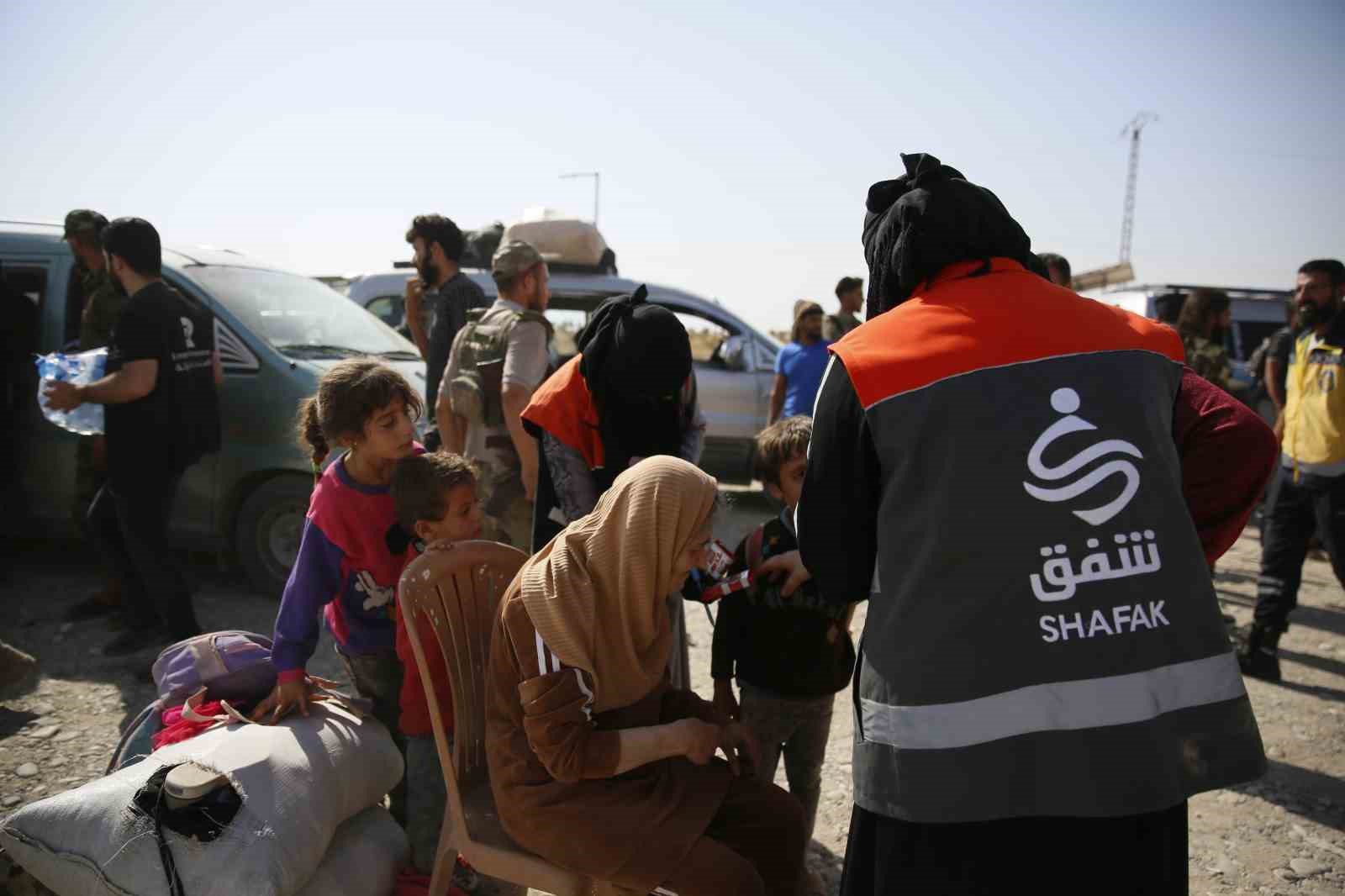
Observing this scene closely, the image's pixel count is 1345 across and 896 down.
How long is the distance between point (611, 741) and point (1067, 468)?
45.3 inches

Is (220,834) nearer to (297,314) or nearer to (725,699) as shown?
(725,699)

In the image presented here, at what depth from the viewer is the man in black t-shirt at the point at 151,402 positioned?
4051 mm

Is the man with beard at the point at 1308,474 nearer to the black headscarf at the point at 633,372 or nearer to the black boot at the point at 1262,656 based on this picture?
the black boot at the point at 1262,656

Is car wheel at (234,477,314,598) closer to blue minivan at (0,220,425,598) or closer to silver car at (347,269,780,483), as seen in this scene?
blue minivan at (0,220,425,598)

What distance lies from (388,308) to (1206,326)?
6.38m

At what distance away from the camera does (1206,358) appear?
5773mm

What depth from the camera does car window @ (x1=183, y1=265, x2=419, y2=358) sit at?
17.4 ft

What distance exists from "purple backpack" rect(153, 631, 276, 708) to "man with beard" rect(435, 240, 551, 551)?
4.42ft

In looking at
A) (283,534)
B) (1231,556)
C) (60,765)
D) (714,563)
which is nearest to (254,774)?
(714,563)

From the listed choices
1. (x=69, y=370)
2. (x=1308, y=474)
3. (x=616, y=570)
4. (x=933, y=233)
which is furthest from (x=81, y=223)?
(x=1308, y=474)

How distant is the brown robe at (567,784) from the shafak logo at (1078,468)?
108 centimetres

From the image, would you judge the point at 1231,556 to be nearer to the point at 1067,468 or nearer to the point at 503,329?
the point at 503,329

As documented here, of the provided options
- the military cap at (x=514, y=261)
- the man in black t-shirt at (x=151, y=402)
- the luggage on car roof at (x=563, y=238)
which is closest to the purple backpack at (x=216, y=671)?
the man in black t-shirt at (x=151, y=402)

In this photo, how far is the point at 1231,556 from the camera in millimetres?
7352
